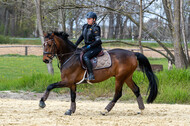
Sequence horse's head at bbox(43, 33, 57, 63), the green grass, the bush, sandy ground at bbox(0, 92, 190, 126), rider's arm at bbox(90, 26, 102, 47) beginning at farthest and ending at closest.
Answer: the bush
the green grass
rider's arm at bbox(90, 26, 102, 47)
horse's head at bbox(43, 33, 57, 63)
sandy ground at bbox(0, 92, 190, 126)

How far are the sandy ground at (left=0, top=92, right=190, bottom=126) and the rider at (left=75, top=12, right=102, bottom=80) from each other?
1119mm

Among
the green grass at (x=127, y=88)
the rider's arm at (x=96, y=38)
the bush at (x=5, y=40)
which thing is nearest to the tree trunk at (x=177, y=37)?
the green grass at (x=127, y=88)

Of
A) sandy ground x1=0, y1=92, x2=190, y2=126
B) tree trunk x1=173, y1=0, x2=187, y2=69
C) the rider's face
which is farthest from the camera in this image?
tree trunk x1=173, y1=0, x2=187, y2=69

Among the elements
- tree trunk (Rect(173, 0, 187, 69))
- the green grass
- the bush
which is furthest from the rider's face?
the bush

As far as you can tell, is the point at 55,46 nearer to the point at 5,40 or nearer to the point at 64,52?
the point at 64,52

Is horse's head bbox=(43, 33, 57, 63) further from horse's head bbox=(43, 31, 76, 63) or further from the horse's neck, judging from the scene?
the horse's neck

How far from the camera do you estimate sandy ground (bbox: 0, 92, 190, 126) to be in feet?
19.8

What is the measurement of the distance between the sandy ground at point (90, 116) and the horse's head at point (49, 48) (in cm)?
132

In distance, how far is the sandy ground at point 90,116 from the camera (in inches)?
238

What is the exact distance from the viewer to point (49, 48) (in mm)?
7059

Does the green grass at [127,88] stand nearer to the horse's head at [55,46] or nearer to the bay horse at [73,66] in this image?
the bay horse at [73,66]

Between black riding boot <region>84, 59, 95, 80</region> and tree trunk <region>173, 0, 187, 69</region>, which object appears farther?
tree trunk <region>173, 0, 187, 69</region>

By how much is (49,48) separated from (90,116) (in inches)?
73.4

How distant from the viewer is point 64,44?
7.35 metres
